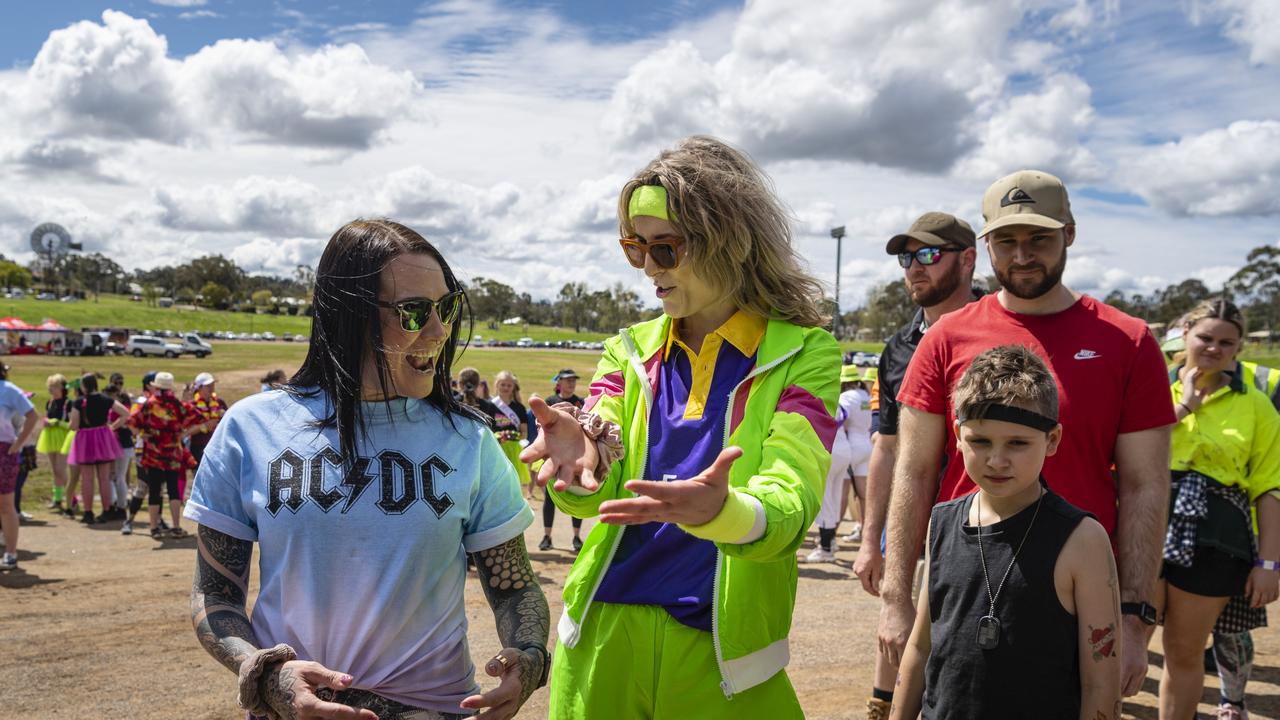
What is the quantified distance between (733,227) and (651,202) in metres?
0.23

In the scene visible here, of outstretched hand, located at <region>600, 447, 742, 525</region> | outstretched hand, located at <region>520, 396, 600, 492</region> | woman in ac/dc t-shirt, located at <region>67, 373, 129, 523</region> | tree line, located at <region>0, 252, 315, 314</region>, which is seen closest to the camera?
outstretched hand, located at <region>600, 447, 742, 525</region>

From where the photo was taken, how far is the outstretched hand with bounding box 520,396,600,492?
6.65 feet

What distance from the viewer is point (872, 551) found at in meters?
4.00

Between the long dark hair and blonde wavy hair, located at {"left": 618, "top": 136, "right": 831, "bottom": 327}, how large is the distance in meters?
0.67

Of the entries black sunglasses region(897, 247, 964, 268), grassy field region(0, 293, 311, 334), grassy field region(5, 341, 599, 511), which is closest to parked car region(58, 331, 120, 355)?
grassy field region(5, 341, 599, 511)

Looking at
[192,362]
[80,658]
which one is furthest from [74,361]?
[80,658]

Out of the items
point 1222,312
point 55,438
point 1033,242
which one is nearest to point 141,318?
point 55,438

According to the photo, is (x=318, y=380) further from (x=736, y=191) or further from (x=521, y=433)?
(x=521, y=433)

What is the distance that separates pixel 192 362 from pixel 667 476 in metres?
54.6

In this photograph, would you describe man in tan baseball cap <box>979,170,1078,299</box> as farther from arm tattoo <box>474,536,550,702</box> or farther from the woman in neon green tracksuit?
arm tattoo <box>474,536,550,702</box>

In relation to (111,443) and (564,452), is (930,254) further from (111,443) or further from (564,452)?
(111,443)

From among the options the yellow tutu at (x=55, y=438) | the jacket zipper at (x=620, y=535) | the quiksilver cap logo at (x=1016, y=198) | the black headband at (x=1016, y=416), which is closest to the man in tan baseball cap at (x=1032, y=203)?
the quiksilver cap logo at (x=1016, y=198)

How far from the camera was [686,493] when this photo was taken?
1.66 m

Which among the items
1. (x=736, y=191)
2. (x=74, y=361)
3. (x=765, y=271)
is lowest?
(x=74, y=361)
